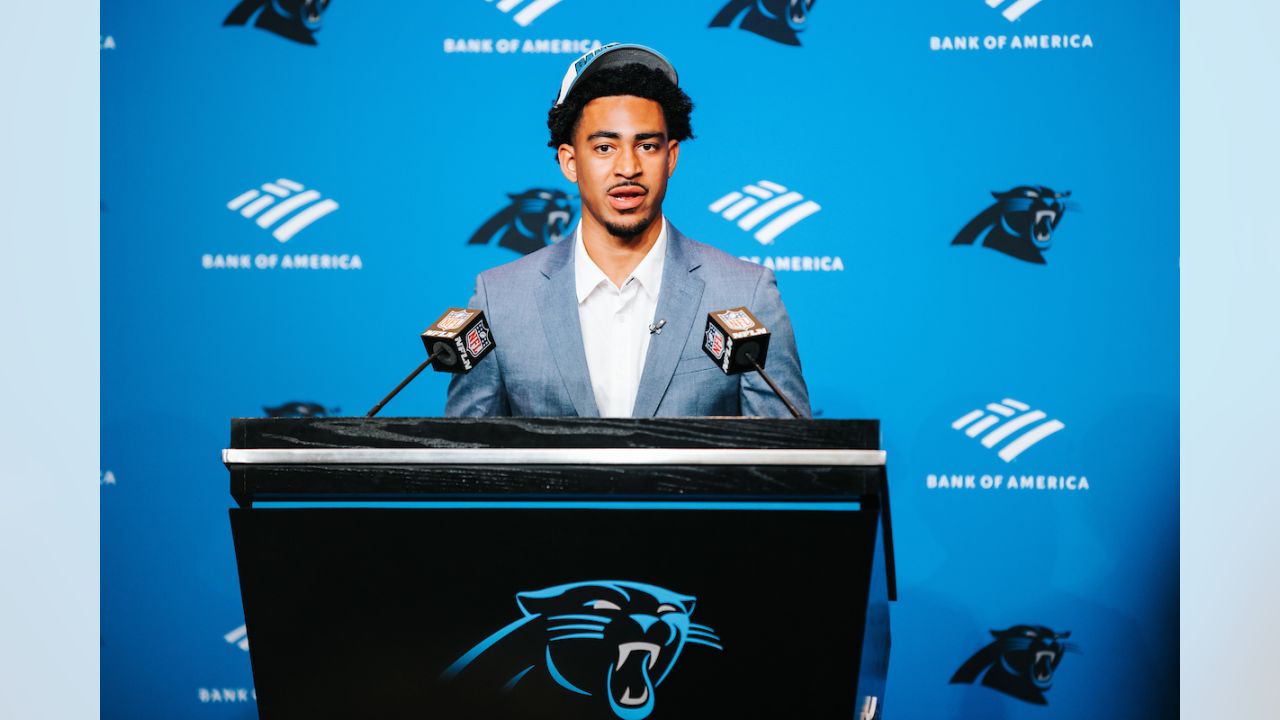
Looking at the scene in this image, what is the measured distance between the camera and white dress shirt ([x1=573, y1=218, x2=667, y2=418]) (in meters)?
2.47

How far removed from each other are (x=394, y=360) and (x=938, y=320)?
1886 mm

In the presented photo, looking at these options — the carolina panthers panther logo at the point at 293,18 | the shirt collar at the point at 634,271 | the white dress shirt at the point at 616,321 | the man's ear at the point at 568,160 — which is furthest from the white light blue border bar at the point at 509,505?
the carolina panthers panther logo at the point at 293,18

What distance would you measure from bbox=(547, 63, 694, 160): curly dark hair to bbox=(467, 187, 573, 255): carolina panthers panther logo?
1055 millimetres

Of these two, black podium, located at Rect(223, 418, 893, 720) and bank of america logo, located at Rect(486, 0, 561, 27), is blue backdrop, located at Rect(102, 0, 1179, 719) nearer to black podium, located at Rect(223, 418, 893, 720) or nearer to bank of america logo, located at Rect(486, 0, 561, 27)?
bank of america logo, located at Rect(486, 0, 561, 27)

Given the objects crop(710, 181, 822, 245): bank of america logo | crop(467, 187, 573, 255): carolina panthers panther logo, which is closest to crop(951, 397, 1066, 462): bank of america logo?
crop(710, 181, 822, 245): bank of america logo

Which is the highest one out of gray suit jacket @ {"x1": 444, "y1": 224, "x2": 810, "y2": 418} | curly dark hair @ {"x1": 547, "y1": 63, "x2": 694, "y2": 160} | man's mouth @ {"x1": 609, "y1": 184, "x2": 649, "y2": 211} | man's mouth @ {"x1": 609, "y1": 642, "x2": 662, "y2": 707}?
curly dark hair @ {"x1": 547, "y1": 63, "x2": 694, "y2": 160}

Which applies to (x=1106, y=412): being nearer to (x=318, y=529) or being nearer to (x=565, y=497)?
(x=565, y=497)

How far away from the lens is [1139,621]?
11.7 feet

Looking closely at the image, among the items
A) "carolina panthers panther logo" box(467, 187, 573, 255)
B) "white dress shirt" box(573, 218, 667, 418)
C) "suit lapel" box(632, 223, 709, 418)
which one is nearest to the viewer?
"suit lapel" box(632, 223, 709, 418)

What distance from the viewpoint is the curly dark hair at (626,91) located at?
8.35 ft

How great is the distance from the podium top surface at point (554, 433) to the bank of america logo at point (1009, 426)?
2276mm

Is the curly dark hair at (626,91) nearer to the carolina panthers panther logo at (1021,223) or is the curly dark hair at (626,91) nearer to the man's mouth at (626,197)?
the man's mouth at (626,197)

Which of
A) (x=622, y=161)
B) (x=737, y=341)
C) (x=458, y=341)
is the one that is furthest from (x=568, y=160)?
(x=737, y=341)

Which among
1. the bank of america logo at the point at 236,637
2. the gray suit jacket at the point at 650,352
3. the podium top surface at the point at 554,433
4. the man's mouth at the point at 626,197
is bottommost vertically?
the bank of america logo at the point at 236,637
